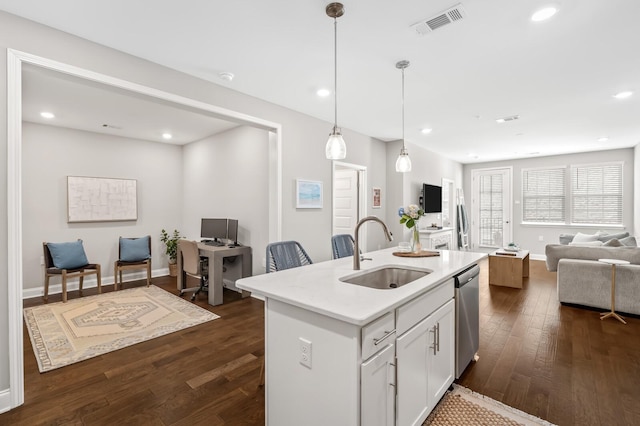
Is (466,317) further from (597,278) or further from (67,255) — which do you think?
(67,255)

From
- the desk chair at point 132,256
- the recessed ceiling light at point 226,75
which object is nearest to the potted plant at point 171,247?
the desk chair at point 132,256

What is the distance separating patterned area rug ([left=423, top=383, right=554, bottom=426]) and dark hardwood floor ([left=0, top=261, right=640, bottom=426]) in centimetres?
9

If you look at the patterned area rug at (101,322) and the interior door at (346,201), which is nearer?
the patterned area rug at (101,322)

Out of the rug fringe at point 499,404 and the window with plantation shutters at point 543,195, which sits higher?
the window with plantation shutters at point 543,195

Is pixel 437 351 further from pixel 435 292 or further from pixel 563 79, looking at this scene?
pixel 563 79

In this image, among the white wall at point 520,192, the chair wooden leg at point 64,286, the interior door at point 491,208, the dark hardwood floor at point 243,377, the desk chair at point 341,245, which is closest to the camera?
the dark hardwood floor at point 243,377

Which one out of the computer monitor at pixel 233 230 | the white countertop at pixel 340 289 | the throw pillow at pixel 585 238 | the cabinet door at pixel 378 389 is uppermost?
the computer monitor at pixel 233 230

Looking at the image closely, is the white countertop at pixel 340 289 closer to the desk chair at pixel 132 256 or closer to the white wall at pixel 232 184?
the white wall at pixel 232 184

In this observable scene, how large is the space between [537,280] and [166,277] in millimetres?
6853

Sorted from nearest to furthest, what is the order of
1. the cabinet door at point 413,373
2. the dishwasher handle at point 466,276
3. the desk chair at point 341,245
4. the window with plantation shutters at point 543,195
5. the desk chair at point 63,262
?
the cabinet door at point 413,373, the dishwasher handle at point 466,276, the desk chair at point 341,245, the desk chair at point 63,262, the window with plantation shutters at point 543,195

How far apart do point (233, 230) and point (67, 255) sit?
234cm

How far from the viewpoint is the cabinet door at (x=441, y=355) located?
185cm

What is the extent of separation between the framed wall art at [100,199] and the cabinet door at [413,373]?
5515mm

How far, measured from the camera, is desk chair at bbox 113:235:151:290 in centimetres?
498
